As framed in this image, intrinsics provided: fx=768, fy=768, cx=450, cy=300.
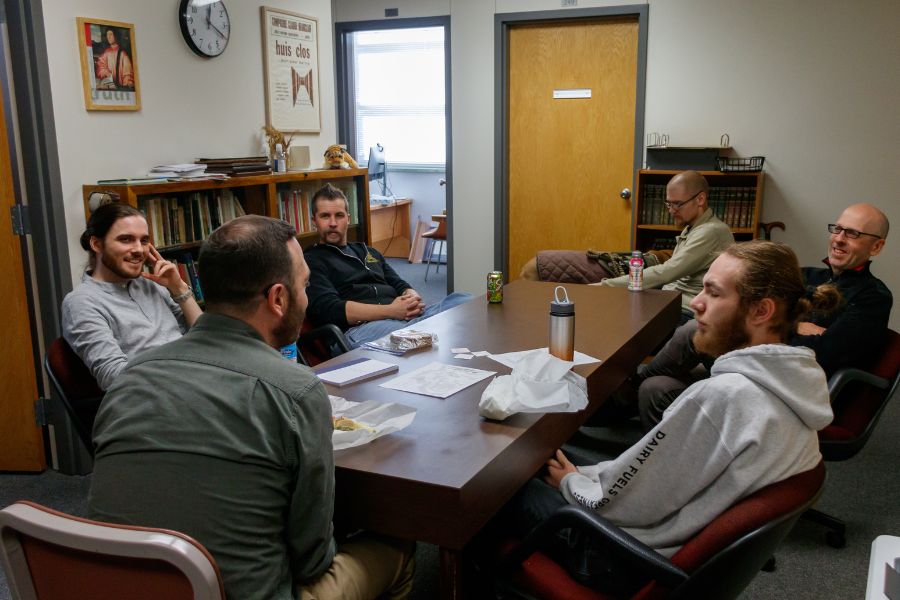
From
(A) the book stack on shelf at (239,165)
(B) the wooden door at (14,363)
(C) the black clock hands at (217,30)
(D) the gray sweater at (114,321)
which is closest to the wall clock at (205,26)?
(C) the black clock hands at (217,30)

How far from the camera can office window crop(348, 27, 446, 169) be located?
8219 mm

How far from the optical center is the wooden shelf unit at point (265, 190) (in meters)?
3.20

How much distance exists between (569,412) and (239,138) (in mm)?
2766

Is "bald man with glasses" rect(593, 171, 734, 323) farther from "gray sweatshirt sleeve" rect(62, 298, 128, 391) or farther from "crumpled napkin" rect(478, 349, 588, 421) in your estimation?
"gray sweatshirt sleeve" rect(62, 298, 128, 391)

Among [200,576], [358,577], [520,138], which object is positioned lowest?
[358,577]

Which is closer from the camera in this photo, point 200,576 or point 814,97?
point 200,576

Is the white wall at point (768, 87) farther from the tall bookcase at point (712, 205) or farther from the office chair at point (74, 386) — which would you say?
the office chair at point (74, 386)

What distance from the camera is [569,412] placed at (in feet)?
6.74

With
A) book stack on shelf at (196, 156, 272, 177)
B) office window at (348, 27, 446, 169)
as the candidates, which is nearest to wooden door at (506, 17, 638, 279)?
office window at (348, 27, 446, 169)

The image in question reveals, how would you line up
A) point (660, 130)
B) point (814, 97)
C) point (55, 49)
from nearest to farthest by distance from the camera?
point (55, 49), point (814, 97), point (660, 130)

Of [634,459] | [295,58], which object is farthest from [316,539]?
[295,58]

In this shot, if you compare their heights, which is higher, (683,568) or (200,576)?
(200,576)

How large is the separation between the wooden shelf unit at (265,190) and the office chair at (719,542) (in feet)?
7.85

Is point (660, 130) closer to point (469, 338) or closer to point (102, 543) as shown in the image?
point (469, 338)
